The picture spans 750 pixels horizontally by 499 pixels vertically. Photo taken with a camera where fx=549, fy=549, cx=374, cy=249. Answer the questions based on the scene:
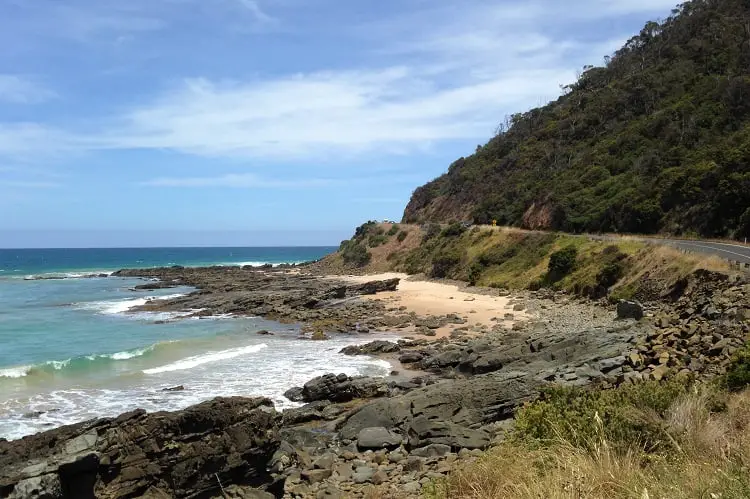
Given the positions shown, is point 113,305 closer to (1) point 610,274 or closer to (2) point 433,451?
(1) point 610,274

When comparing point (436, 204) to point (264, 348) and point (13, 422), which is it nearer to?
point (264, 348)

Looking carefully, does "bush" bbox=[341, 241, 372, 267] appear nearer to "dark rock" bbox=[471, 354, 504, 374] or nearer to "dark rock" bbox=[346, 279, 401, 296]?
"dark rock" bbox=[346, 279, 401, 296]

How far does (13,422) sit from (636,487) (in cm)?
1739

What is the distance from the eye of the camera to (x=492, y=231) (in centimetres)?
5181

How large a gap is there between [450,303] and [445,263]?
51.4 feet

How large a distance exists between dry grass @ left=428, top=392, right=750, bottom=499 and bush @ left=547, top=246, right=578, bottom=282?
29.7 meters

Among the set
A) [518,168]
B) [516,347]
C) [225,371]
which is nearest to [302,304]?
[225,371]

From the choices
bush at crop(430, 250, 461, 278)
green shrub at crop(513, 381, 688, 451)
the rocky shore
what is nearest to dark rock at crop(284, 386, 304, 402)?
the rocky shore

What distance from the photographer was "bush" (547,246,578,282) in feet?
117

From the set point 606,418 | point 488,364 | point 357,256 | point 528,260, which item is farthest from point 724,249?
→ point 357,256

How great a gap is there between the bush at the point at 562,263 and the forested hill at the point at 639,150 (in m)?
8.33

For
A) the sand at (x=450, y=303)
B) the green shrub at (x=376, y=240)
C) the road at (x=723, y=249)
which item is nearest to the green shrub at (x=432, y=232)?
the green shrub at (x=376, y=240)

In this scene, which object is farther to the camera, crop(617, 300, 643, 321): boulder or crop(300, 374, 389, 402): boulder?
crop(617, 300, 643, 321): boulder

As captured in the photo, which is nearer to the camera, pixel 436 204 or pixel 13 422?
pixel 13 422
